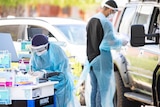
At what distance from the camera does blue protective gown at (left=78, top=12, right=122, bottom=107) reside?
10.3 metres

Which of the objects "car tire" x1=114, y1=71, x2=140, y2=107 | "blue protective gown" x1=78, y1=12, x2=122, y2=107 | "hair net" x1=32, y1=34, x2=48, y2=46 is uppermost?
"hair net" x1=32, y1=34, x2=48, y2=46

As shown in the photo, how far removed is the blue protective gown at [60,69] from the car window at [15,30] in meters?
4.98

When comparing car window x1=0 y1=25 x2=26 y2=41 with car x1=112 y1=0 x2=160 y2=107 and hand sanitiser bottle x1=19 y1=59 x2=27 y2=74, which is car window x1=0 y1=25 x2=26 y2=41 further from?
hand sanitiser bottle x1=19 y1=59 x2=27 y2=74

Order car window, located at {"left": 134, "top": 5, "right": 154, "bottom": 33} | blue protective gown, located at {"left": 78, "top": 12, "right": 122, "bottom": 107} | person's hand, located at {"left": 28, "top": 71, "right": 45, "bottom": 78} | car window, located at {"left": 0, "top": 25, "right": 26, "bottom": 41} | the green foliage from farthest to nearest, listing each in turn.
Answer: the green foliage, car window, located at {"left": 0, "top": 25, "right": 26, "bottom": 41}, blue protective gown, located at {"left": 78, "top": 12, "right": 122, "bottom": 107}, car window, located at {"left": 134, "top": 5, "right": 154, "bottom": 33}, person's hand, located at {"left": 28, "top": 71, "right": 45, "bottom": 78}

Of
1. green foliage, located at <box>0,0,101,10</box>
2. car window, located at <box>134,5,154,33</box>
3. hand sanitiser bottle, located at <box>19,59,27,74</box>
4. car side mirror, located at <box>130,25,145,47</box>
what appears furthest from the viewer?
green foliage, located at <box>0,0,101,10</box>

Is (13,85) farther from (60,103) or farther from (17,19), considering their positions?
(17,19)

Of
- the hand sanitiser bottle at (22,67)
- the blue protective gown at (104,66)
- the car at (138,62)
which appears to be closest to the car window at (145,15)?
the car at (138,62)

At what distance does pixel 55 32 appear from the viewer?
533 inches

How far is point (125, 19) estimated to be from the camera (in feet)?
38.1

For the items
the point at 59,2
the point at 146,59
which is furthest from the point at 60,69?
the point at 59,2

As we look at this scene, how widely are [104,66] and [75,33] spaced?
3.66 meters

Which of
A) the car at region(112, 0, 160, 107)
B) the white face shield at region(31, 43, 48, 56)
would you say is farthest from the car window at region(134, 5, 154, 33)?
the white face shield at region(31, 43, 48, 56)

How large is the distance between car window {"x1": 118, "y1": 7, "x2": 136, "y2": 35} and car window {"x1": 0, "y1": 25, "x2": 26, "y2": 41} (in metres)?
2.95

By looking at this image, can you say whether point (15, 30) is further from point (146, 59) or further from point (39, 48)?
point (39, 48)
